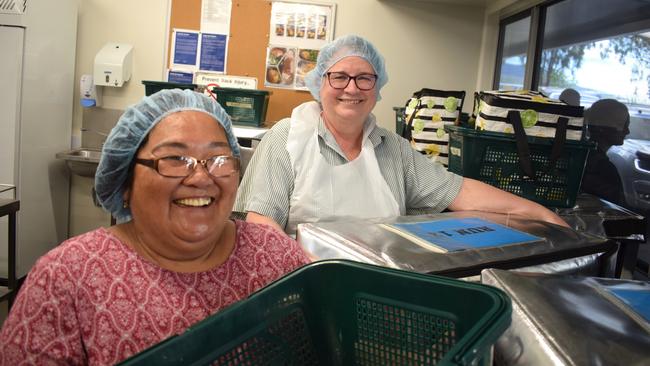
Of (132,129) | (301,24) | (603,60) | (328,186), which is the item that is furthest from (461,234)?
(301,24)

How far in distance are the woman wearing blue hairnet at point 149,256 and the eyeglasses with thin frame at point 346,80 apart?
0.95m

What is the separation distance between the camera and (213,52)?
3.70 meters

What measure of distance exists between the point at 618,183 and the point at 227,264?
1865 mm

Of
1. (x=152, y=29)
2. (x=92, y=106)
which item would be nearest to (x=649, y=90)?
(x=152, y=29)

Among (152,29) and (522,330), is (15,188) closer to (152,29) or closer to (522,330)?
(152,29)

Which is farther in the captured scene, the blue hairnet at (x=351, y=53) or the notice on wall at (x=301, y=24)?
the notice on wall at (x=301, y=24)

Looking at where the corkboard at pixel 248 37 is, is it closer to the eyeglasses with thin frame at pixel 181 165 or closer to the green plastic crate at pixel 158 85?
the green plastic crate at pixel 158 85

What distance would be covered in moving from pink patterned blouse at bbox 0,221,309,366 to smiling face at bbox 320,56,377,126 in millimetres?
1046

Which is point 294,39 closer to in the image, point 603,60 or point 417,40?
point 417,40

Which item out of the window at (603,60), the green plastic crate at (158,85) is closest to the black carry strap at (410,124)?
the window at (603,60)

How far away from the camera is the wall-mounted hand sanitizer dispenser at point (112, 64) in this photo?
3510mm

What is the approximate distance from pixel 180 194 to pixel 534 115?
4.67 ft

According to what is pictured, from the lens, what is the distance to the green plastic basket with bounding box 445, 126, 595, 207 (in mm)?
1967

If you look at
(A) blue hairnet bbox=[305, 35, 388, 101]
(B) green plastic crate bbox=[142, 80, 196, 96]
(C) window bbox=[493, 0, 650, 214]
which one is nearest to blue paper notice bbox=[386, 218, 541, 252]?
(A) blue hairnet bbox=[305, 35, 388, 101]
